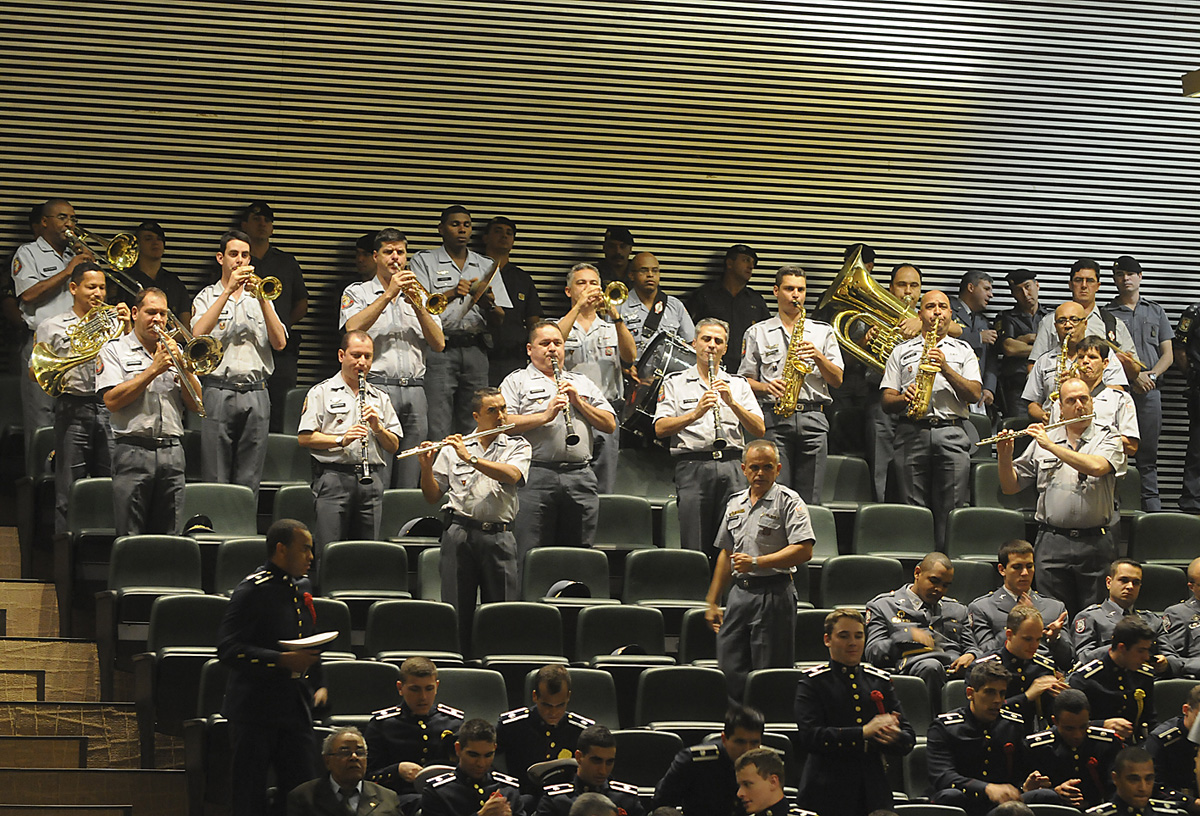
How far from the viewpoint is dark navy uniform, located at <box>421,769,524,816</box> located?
5219mm

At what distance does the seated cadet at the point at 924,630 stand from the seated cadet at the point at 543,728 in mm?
1675

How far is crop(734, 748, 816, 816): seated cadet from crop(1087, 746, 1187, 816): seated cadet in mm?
1338

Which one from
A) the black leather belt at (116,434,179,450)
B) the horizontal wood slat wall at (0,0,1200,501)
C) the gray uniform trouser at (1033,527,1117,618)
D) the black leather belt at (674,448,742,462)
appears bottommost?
the gray uniform trouser at (1033,527,1117,618)

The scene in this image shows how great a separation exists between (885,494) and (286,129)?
4156 mm

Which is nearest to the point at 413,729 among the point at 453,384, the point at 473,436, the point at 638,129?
the point at 473,436

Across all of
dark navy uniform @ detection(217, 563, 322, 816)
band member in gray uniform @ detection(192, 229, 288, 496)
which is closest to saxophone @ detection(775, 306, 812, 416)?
band member in gray uniform @ detection(192, 229, 288, 496)

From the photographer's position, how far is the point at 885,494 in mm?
8672

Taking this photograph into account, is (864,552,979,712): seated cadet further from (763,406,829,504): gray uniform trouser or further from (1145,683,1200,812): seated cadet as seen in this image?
(763,406,829,504): gray uniform trouser

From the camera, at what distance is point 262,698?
207 inches

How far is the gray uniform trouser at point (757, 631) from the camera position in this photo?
6.52 m

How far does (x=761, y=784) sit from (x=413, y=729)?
51.5 inches

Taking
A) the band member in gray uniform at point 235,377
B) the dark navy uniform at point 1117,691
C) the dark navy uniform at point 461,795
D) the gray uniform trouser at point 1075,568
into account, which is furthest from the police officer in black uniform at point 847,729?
the band member in gray uniform at point 235,377

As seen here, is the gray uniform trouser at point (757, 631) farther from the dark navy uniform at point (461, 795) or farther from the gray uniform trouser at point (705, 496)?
the dark navy uniform at point (461, 795)

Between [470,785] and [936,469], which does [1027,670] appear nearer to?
[936,469]
